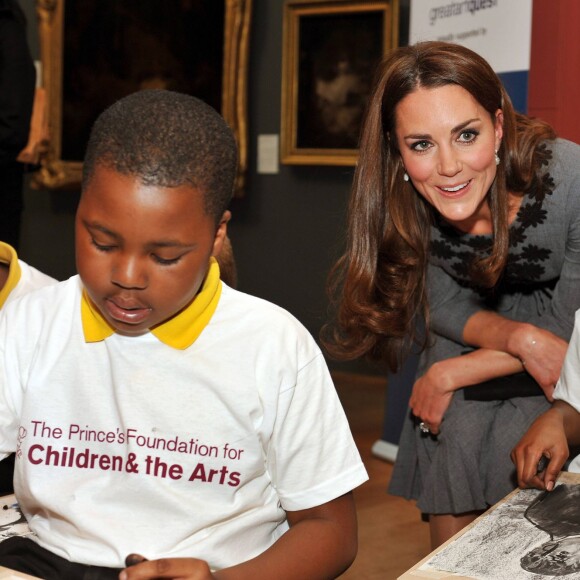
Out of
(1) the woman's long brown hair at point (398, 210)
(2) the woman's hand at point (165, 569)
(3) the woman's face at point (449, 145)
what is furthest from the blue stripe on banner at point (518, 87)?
Result: (2) the woman's hand at point (165, 569)

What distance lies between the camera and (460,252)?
2.50 metres

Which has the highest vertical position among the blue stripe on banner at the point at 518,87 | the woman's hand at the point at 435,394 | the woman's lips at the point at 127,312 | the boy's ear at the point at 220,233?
the blue stripe on banner at the point at 518,87

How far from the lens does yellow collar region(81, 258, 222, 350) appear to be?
146cm

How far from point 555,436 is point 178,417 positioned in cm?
75

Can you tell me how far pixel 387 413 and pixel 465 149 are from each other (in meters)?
2.57

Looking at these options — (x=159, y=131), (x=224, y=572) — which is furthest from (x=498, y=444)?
(x=159, y=131)

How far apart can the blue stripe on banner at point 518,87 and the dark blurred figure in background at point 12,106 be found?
5.42ft

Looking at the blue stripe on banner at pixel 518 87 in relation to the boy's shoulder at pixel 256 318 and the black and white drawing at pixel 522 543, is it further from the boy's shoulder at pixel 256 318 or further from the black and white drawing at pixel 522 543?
the boy's shoulder at pixel 256 318

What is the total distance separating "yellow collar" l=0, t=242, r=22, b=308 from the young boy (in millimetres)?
593

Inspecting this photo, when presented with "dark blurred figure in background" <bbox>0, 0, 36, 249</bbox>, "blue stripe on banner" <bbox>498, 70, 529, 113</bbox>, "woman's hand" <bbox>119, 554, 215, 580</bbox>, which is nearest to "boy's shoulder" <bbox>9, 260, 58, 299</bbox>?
"woman's hand" <bbox>119, 554, 215, 580</bbox>

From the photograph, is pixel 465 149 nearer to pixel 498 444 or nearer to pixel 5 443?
pixel 498 444

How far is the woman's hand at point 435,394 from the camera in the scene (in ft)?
8.31

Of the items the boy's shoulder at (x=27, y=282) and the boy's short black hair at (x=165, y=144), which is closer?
the boy's short black hair at (x=165, y=144)

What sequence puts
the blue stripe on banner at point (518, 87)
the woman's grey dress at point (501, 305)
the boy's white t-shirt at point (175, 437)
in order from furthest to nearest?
the blue stripe on banner at point (518, 87) < the woman's grey dress at point (501, 305) < the boy's white t-shirt at point (175, 437)
